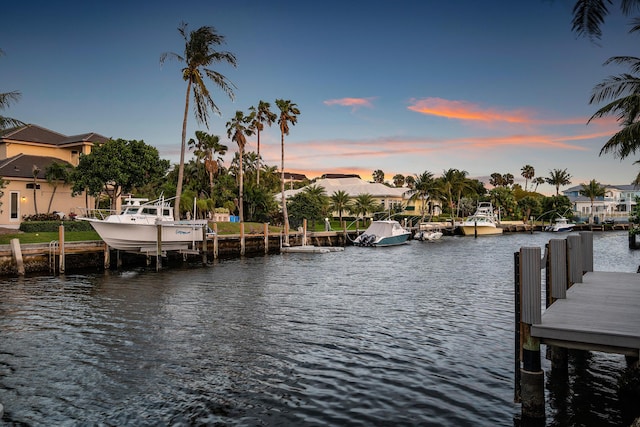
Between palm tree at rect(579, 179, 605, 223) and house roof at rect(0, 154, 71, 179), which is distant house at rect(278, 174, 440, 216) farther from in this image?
palm tree at rect(579, 179, 605, 223)

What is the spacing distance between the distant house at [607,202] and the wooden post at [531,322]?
122718 millimetres

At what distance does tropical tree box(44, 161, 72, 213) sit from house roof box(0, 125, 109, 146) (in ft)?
19.4

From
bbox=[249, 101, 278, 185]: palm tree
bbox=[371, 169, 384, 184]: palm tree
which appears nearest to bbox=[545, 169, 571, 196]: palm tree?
bbox=[371, 169, 384, 184]: palm tree

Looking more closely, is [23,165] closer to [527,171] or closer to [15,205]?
[15,205]

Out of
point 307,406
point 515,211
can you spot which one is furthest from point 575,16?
point 515,211

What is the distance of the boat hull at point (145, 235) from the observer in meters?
30.9

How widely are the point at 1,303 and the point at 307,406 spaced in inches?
635

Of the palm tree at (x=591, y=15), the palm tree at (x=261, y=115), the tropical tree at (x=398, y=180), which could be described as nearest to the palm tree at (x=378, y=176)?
the tropical tree at (x=398, y=180)

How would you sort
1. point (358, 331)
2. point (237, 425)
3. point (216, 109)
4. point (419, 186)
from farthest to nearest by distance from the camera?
1. point (419, 186)
2. point (216, 109)
3. point (358, 331)
4. point (237, 425)

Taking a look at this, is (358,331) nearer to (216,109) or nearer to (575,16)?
(575,16)

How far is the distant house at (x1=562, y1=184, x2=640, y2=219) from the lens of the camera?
120231 mm

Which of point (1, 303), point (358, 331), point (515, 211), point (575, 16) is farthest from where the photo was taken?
point (515, 211)

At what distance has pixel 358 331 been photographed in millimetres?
15016

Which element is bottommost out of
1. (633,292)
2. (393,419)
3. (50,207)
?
(393,419)
